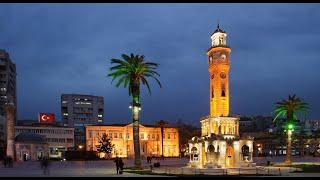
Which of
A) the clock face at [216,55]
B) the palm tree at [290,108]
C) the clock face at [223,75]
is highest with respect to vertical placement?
the clock face at [216,55]

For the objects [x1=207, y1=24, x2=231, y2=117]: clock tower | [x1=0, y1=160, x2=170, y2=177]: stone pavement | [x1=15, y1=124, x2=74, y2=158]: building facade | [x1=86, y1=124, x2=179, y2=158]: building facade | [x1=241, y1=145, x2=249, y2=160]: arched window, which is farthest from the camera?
[x1=15, y1=124, x2=74, y2=158]: building facade

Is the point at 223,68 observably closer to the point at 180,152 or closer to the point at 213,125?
the point at 213,125

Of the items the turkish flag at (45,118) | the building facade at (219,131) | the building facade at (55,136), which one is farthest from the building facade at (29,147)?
the building facade at (219,131)

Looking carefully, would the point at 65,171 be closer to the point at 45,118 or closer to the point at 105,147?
the point at 105,147

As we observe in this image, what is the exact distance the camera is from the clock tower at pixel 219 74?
7231 centimetres

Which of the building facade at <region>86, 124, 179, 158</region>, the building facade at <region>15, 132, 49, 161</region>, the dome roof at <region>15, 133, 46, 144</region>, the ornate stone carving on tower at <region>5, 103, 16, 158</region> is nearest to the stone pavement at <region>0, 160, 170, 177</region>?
the ornate stone carving on tower at <region>5, 103, 16, 158</region>

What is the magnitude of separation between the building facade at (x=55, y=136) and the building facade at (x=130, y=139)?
469 inches

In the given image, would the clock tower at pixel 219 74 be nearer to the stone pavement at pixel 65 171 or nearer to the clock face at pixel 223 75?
the clock face at pixel 223 75

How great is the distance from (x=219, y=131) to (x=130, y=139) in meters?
92.4

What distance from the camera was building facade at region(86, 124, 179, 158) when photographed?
15700 cm

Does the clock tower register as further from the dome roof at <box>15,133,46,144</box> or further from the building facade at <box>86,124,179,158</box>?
the building facade at <box>86,124,179,158</box>

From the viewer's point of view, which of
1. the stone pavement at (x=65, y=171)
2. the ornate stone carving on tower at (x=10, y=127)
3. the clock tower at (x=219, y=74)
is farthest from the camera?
the ornate stone carving on tower at (x=10, y=127)

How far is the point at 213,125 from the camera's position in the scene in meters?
70.8

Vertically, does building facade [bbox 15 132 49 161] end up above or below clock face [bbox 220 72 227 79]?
below
